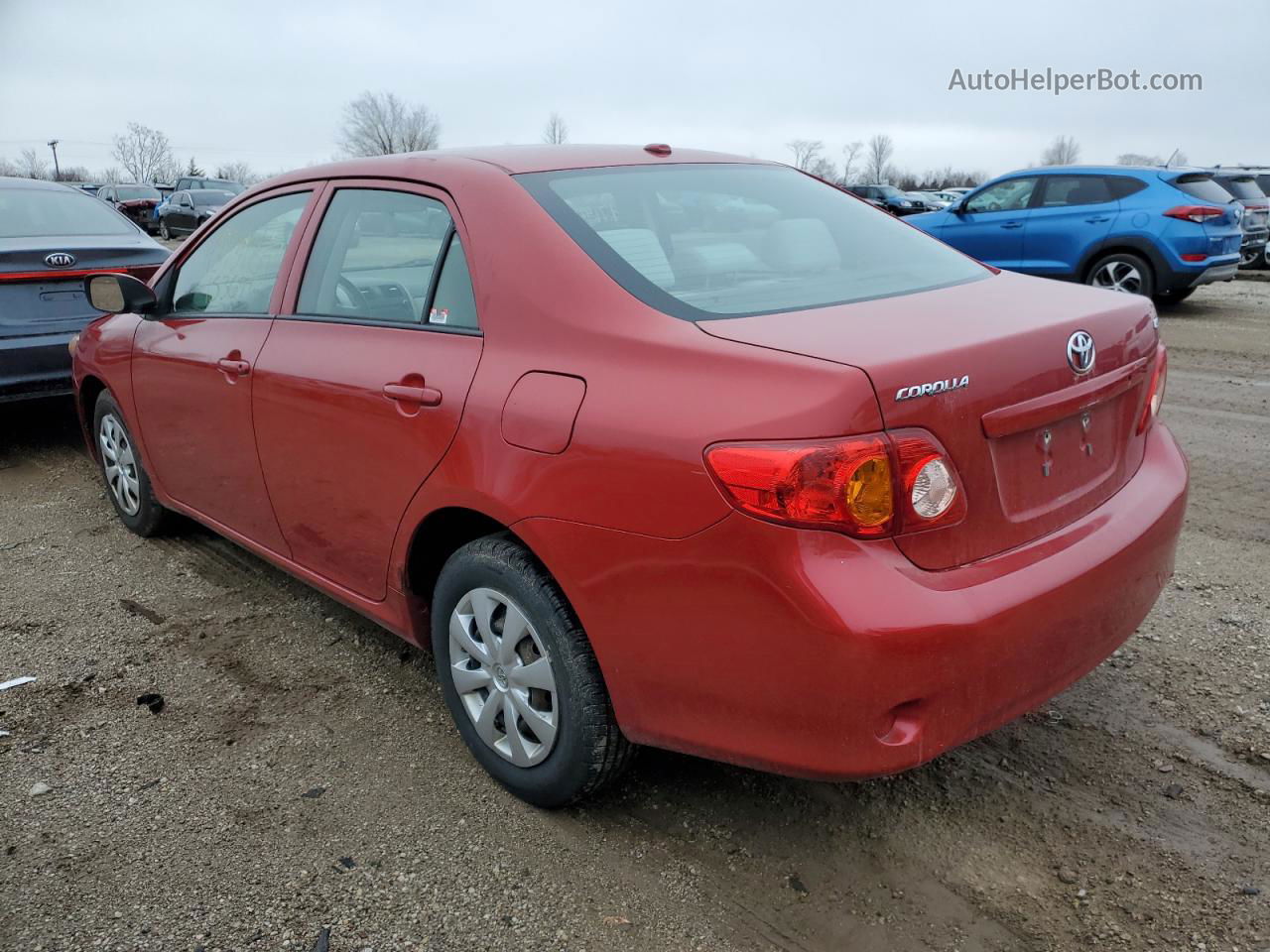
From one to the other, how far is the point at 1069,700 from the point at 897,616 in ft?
4.83

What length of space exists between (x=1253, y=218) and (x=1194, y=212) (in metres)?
6.45

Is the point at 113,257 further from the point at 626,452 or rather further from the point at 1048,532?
the point at 1048,532

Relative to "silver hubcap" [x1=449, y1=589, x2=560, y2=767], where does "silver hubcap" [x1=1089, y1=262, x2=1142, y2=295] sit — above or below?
above

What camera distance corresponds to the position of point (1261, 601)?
362cm

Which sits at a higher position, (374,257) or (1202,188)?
(1202,188)

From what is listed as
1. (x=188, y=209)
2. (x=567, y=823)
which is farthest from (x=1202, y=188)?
(x=188, y=209)

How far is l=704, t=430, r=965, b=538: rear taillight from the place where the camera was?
190 centimetres

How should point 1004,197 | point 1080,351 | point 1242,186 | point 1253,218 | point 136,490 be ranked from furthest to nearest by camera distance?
point 1253,218 < point 1242,186 < point 1004,197 < point 136,490 < point 1080,351

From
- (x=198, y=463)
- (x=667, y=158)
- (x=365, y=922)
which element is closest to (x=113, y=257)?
(x=198, y=463)

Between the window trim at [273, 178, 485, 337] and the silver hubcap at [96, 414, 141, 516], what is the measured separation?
1.70 metres

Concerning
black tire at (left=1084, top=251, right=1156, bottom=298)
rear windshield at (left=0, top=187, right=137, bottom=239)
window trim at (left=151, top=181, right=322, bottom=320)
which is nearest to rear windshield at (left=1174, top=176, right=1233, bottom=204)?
black tire at (left=1084, top=251, right=1156, bottom=298)

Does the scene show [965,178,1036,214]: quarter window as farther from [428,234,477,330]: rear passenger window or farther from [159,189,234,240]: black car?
[159,189,234,240]: black car

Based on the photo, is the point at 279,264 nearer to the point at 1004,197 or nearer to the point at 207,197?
the point at 1004,197

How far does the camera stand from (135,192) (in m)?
38.0
